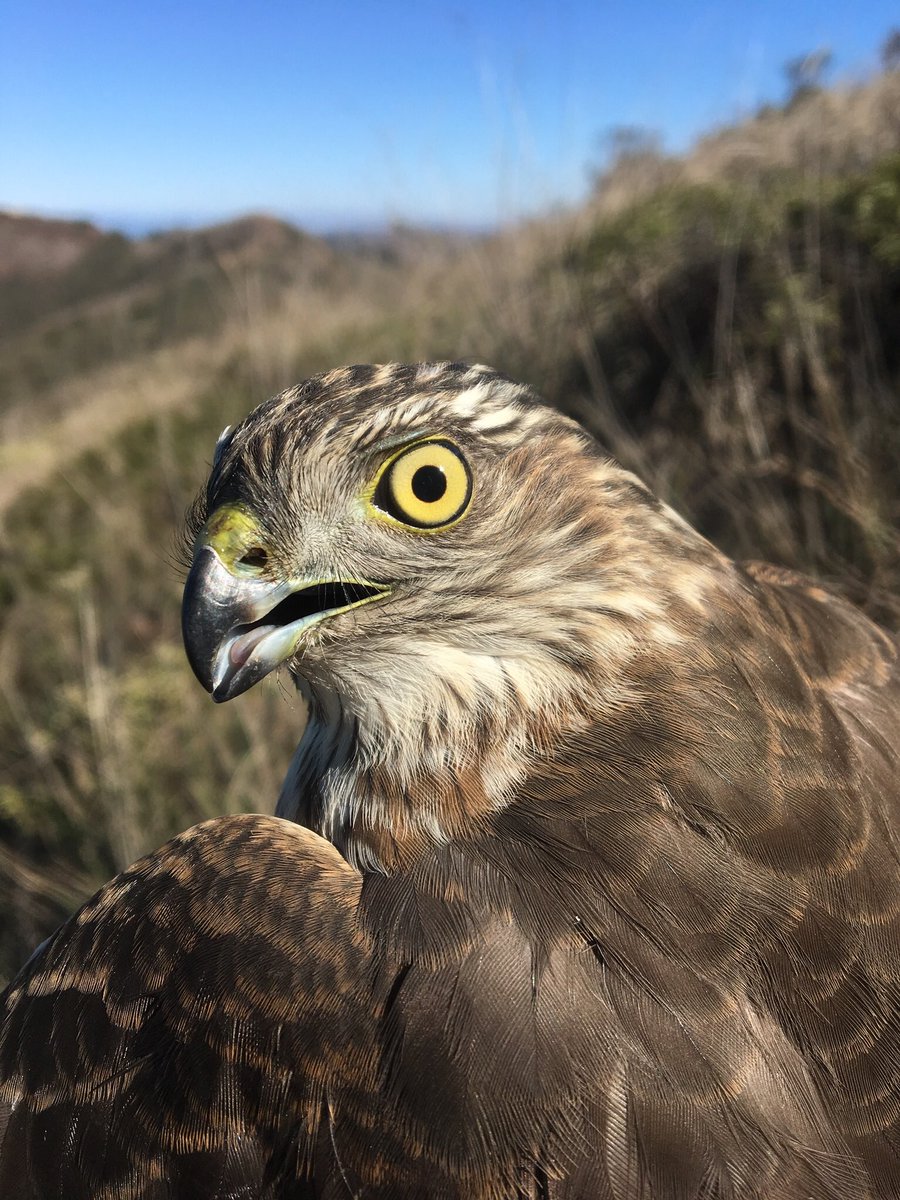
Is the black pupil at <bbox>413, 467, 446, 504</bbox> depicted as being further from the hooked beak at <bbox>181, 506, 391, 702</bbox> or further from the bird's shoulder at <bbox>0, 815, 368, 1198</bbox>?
the bird's shoulder at <bbox>0, 815, 368, 1198</bbox>

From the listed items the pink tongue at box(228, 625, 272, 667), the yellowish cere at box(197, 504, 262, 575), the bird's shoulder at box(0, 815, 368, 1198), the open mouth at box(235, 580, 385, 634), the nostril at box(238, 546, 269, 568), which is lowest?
the bird's shoulder at box(0, 815, 368, 1198)

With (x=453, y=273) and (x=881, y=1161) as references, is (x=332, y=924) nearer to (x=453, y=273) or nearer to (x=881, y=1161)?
(x=881, y=1161)

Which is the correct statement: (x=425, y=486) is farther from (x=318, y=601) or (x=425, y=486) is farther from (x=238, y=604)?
(x=238, y=604)

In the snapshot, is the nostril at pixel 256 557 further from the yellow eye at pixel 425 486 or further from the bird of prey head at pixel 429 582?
the yellow eye at pixel 425 486

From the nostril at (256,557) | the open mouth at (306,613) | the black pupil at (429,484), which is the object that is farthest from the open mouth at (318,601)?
the black pupil at (429,484)

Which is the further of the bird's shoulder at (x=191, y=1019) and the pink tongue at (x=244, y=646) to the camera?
the pink tongue at (x=244, y=646)

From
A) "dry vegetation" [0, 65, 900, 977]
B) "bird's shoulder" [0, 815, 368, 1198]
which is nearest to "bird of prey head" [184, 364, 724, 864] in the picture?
"bird's shoulder" [0, 815, 368, 1198]
